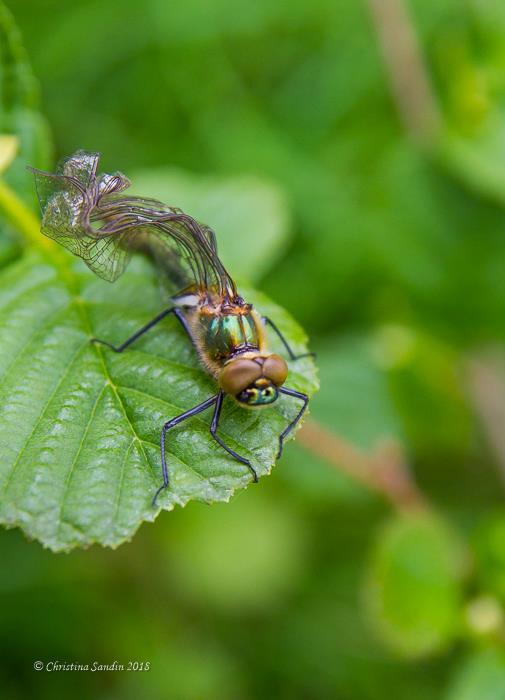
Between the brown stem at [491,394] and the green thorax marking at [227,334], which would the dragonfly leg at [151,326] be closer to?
the green thorax marking at [227,334]

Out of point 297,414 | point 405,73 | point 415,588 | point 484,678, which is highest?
point 405,73

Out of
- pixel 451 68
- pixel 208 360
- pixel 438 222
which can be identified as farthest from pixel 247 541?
pixel 451 68

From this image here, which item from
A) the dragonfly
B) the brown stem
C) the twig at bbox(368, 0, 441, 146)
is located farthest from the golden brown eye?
the twig at bbox(368, 0, 441, 146)

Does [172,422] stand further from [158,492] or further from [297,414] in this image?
[297,414]

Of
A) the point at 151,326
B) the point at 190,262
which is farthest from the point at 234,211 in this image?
the point at 151,326

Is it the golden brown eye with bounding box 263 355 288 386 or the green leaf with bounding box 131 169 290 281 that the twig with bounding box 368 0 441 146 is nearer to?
the green leaf with bounding box 131 169 290 281

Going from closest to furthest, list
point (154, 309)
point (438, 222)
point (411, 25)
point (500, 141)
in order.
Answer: point (154, 309)
point (500, 141)
point (438, 222)
point (411, 25)

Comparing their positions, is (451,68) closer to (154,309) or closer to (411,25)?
(411,25)
